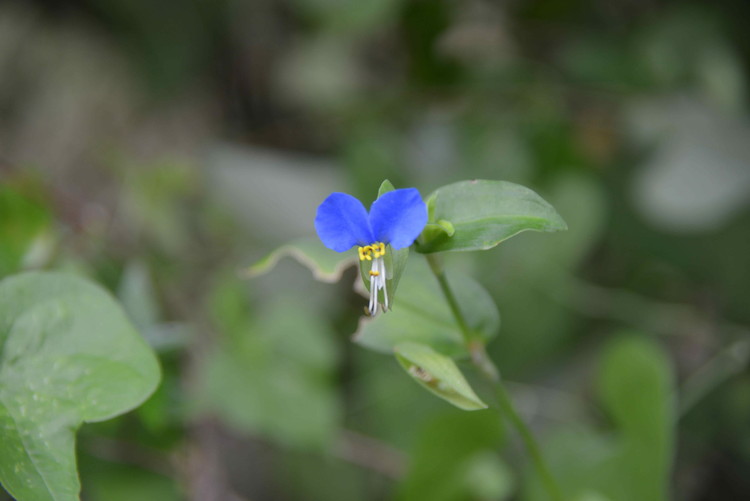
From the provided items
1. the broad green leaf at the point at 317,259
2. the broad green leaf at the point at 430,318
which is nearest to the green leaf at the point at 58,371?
the broad green leaf at the point at 317,259

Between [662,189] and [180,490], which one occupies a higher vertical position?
[662,189]

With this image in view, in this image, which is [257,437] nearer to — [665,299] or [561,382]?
[561,382]

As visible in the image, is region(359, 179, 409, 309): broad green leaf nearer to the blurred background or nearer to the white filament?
the white filament

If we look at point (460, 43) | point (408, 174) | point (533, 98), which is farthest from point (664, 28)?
point (408, 174)

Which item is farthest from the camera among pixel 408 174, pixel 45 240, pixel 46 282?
pixel 408 174

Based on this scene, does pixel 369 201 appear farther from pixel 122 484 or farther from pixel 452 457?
pixel 122 484

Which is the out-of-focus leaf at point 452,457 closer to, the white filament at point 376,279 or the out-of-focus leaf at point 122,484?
the out-of-focus leaf at point 122,484
